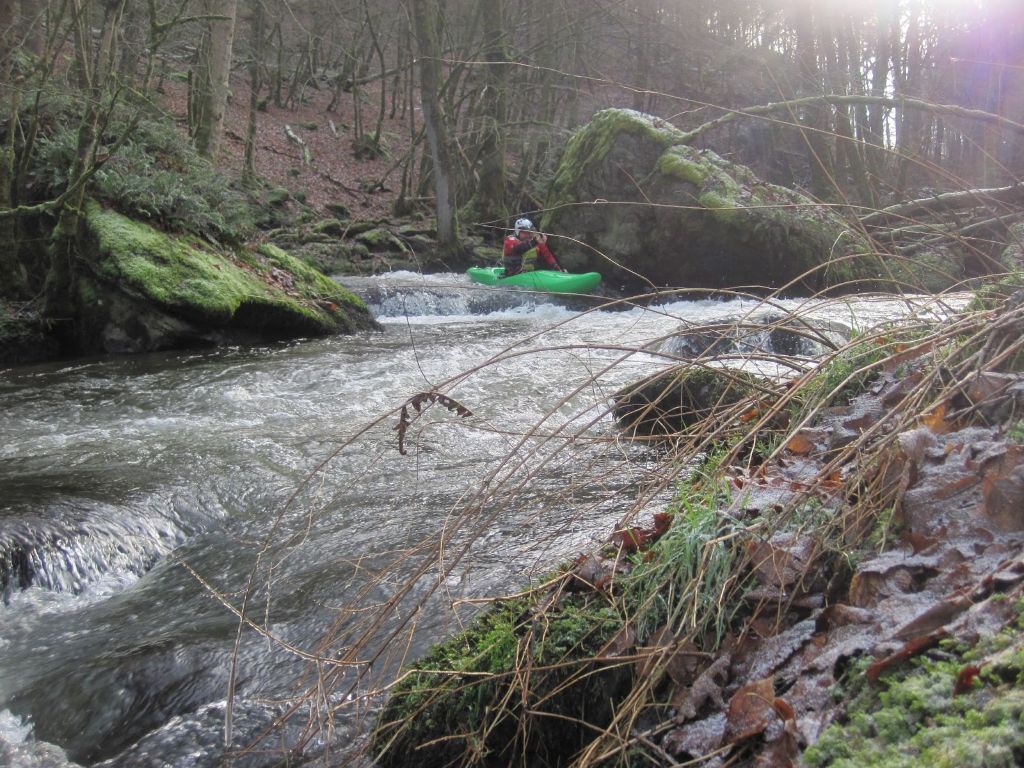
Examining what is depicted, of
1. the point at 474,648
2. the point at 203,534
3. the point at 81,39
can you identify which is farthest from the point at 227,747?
the point at 81,39

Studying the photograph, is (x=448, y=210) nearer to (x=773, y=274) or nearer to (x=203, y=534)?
(x=773, y=274)

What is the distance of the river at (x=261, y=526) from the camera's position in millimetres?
2779

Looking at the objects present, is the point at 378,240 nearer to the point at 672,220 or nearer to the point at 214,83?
the point at 214,83

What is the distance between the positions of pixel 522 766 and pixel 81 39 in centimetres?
972

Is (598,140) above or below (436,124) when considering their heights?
below

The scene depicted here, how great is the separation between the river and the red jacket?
589 centimetres

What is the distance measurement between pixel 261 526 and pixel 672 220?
37.5ft

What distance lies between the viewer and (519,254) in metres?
14.9

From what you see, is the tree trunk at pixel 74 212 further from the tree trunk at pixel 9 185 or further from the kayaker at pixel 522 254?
the kayaker at pixel 522 254

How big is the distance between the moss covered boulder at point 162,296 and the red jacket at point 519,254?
473cm

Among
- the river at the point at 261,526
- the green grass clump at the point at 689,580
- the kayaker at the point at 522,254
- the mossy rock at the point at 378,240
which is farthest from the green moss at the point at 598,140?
the green grass clump at the point at 689,580

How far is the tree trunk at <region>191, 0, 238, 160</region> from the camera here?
45.5 feet

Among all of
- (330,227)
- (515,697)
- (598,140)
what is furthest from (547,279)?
(515,697)

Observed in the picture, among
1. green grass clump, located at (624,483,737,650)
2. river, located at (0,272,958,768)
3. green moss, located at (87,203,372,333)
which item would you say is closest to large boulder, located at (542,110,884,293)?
green moss, located at (87,203,372,333)
